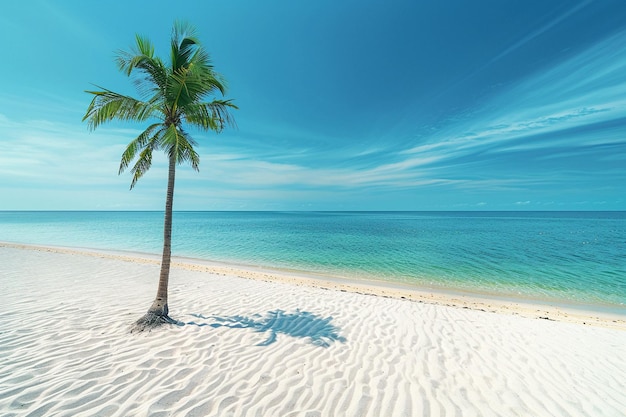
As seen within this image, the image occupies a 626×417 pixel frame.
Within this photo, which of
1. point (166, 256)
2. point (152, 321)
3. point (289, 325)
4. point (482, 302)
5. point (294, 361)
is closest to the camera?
point (294, 361)

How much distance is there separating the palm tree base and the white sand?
266mm

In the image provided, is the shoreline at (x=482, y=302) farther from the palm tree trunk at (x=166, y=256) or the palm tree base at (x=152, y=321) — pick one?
the palm tree trunk at (x=166, y=256)

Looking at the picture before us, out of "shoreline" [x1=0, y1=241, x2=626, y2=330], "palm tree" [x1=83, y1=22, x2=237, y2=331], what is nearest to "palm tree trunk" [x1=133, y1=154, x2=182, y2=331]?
"palm tree" [x1=83, y1=22, x2=237, y2=331]

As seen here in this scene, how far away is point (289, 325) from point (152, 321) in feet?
12.2

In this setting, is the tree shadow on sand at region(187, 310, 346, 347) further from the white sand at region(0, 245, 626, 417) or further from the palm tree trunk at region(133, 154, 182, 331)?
the palm tree trunk at region(133, 154, 182, 331)

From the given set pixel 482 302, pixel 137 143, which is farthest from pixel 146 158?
pixel 482 302

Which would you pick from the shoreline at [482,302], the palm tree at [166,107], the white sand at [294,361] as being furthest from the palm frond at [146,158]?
the shoreline at [482,302]

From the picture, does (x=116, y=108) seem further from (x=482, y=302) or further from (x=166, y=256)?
(x=482, y=302)

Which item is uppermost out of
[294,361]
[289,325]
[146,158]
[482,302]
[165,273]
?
[146,158]

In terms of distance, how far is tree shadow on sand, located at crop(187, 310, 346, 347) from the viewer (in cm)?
679

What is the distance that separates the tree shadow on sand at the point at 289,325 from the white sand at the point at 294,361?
67 mm

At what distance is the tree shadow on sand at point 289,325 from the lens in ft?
22.3

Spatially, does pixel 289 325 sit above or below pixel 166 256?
below

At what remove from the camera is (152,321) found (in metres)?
6.63
